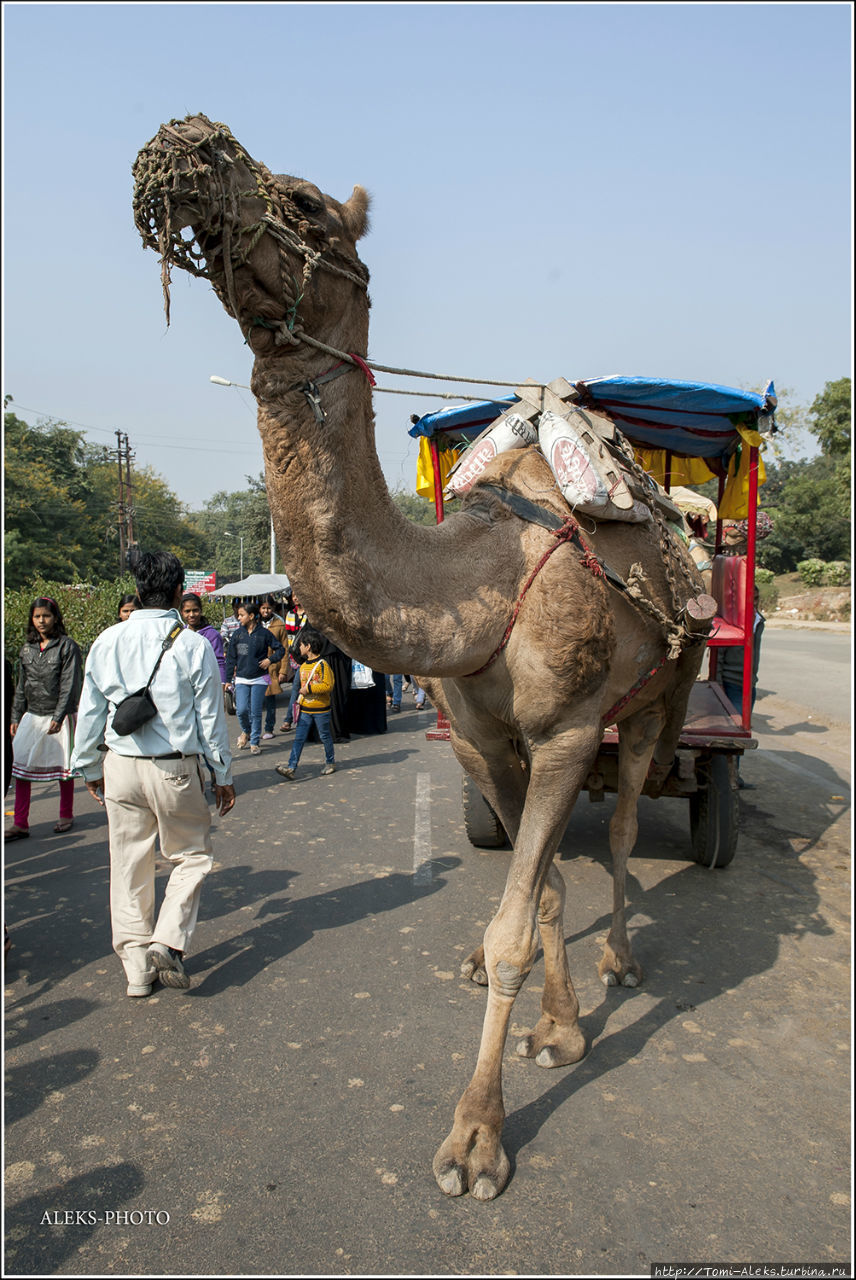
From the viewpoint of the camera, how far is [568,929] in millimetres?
4945

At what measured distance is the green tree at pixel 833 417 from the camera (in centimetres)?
3272

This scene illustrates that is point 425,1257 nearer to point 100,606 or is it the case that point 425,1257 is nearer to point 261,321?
point 261,321

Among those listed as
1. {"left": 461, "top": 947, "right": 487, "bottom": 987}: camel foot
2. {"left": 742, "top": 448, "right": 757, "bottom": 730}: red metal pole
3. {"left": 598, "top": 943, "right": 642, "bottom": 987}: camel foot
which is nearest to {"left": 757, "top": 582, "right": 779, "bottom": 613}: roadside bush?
{"left": 742, "top": 448, "right": 757, "bottom": 730}: red metal pole

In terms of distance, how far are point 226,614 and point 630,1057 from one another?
75.4 ft

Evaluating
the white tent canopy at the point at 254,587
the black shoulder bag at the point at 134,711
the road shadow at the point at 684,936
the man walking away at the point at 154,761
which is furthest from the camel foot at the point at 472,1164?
the white tent canopy at the point at 254,587

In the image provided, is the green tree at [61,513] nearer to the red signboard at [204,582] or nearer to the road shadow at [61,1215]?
the red signboard at [204,582]

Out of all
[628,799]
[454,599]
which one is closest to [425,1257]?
[454,599]

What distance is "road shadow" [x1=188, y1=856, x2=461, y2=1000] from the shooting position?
442 cm

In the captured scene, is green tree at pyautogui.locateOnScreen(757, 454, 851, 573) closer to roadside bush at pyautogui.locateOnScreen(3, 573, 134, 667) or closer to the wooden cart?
roadside bush at pyautogui.locateOnScreen(3, 573, 134, 667)

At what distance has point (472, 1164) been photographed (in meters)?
2.84

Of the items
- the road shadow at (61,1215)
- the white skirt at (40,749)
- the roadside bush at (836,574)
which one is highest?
the roadside bush at (836,574)

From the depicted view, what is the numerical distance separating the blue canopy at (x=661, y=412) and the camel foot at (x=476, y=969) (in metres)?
2.80

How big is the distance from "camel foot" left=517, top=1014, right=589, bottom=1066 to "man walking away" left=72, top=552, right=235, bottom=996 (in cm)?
176

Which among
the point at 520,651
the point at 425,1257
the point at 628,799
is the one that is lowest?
the point at 425,1257
